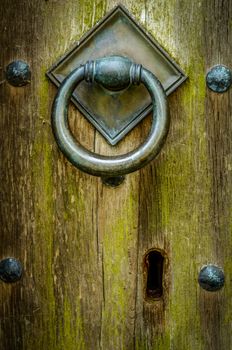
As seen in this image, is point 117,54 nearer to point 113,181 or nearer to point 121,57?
point 121,57

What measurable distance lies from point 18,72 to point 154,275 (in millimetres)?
453

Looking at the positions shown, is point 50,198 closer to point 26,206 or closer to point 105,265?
point 26,206

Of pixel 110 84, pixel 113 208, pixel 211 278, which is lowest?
pixel 211 278

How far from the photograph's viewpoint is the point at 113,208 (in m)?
1.04

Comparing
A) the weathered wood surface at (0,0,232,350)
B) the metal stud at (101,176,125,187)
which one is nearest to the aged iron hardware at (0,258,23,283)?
the weathered wood surface at (0,0,232,350)

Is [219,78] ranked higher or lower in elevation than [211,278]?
higher

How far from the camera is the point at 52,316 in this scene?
1067 millimetres

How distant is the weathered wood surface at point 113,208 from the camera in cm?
100

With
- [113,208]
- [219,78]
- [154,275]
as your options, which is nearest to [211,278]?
[154,275]

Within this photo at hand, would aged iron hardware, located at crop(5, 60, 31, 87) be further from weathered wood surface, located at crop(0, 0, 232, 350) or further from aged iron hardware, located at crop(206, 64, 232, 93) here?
aged iron hardware, located at crop(206, 64, 232, 93)

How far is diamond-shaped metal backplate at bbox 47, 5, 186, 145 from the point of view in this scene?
985mm

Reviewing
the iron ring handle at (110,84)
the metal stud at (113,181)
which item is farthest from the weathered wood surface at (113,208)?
the iron ring handle at (110,84)

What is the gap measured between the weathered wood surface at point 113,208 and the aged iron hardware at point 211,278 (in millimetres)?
13

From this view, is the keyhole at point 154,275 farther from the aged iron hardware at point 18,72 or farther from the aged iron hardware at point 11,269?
the aged iron hardware at point 18,72
